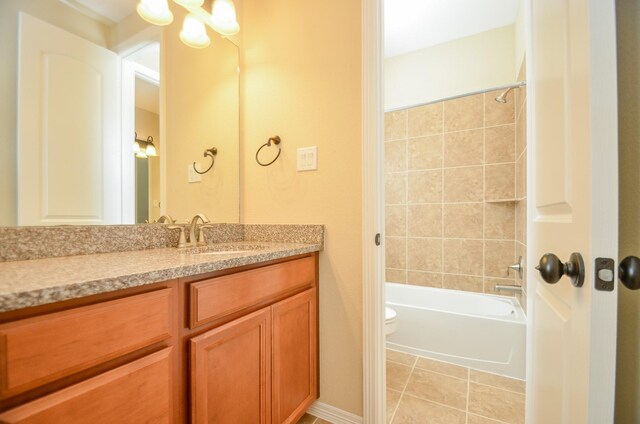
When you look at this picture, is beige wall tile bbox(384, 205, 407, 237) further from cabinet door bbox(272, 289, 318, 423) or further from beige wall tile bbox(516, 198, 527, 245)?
cabinet door bbox(272, 289, 318, 423)

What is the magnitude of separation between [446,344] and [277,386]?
142 cm

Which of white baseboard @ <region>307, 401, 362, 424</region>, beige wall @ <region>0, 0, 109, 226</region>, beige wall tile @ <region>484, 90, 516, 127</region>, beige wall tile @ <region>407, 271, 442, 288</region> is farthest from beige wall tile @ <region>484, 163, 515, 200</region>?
beige wall @ <region>0, 0, 109, 226</region>

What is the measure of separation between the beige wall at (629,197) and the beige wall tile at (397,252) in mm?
2282

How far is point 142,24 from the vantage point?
1170 mm

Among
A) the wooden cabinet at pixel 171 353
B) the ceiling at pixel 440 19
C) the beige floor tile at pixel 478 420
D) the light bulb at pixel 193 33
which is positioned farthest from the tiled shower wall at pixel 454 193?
the light bulb at pixel 193 33

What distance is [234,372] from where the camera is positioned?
0.88 m

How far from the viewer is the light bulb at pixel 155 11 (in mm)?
1143

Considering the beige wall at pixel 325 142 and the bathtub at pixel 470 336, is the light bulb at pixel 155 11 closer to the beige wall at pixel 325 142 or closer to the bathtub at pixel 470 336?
the beige wall at pixel 325 142

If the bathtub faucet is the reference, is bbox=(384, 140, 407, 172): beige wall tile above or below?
above

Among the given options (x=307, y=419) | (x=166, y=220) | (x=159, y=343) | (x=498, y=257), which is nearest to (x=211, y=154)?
(x=166, y=220)

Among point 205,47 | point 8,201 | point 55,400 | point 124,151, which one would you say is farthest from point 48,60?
point 55,400

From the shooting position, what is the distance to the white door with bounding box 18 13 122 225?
0.87 meters

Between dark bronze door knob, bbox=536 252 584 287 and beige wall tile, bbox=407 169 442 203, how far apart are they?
217 cm

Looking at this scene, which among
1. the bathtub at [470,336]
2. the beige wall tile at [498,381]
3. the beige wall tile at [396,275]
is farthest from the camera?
the beige wall tile at [396,275]
